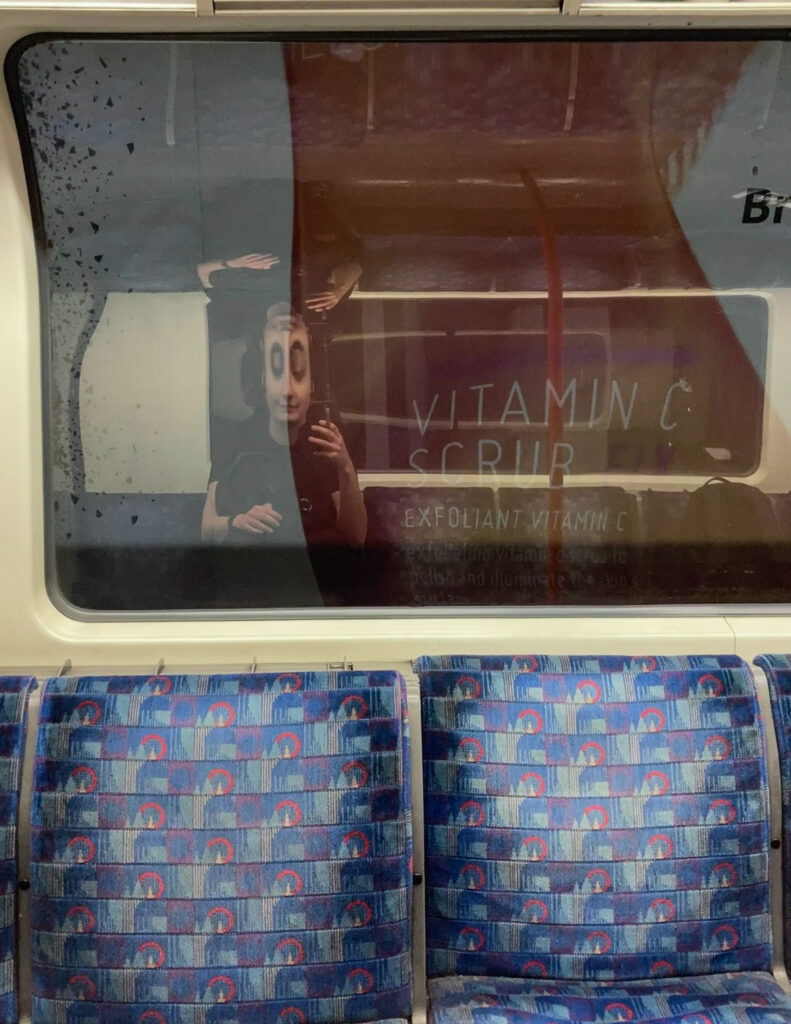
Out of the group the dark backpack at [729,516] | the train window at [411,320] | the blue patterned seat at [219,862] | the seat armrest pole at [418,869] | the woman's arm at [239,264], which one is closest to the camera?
the blue patterned seat at [219,862]

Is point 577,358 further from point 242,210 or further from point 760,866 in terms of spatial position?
point 760,866

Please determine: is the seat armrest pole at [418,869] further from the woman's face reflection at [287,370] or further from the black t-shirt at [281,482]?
the woman's face reflection at [287,370]

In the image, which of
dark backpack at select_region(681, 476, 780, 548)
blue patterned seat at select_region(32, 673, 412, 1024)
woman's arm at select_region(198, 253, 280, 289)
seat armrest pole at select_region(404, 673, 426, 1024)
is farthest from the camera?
dark backpack at select_region(681, 476, 780, 548)

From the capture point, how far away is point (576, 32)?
5.75ft

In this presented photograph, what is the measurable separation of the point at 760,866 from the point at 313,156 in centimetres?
200

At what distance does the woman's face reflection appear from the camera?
1.97m

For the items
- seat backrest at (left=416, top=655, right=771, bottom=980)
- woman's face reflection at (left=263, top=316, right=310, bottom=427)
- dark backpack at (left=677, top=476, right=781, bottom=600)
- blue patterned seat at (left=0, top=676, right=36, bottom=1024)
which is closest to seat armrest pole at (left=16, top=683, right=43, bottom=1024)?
blue patterned seat at (left=0, top=676, right=36, bottom=1024)

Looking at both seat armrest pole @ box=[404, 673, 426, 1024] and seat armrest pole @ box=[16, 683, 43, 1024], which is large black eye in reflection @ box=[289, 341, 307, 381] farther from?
seat armrest pole @ box=[16, 683, 43, 1024]

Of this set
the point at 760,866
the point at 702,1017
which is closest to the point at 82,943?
the point at 702,1017

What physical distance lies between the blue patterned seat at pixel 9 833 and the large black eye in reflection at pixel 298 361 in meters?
1.06

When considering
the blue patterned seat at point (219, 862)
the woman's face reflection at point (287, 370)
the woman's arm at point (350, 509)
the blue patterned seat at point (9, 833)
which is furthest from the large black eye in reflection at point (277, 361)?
the blue patterned seat at point (9, 833)

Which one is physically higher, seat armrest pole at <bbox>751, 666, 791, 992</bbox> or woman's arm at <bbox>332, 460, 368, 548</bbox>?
woman's arm at <bbox>332, 460, 368, 548</bbox>

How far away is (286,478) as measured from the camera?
2.03m

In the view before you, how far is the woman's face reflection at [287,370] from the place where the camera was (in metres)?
1.97
